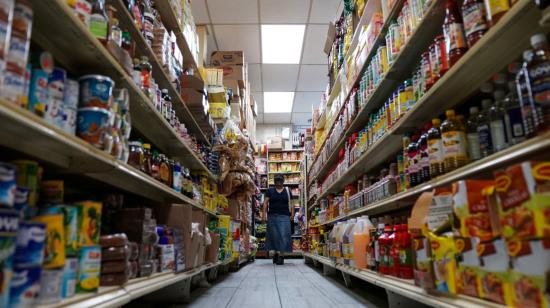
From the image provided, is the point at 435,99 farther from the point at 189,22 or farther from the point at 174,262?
the point at 189,22

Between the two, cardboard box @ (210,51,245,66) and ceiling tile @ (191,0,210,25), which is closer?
ceiling tile @ (191,0,210,25)

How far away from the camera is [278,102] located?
1007cm

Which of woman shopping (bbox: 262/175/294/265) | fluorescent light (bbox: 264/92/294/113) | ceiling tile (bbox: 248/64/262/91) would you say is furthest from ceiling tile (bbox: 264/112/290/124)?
woman shopping (bbox: 262/175/294/265)

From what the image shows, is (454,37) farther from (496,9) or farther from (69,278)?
(69,278)

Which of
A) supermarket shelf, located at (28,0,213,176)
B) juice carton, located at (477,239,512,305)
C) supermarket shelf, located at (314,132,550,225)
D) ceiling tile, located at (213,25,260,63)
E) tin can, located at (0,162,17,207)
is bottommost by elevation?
juice carton, located at (477,239,512,305)

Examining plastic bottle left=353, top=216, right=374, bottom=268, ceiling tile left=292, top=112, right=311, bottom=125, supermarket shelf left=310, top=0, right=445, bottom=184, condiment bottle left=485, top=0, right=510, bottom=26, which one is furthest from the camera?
ceiling tile left=292, top=112, right=311, bottom=125

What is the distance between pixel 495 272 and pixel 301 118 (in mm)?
10527

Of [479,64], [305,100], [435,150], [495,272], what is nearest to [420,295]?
[495,272]

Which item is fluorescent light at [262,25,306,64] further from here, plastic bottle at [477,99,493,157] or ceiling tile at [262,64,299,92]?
plastic bottle at [477,99,493,157]

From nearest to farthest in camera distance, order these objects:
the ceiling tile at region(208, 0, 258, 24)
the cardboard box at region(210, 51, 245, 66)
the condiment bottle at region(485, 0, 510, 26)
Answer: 1. the condiment bottle at region(485, 0, 510, 26)
2. the ceiling tile at region(208, 0, 258, 24)
3. the cardboard box at region(210, 51, 245, 66)

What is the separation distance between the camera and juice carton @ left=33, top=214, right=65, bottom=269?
1165 mm

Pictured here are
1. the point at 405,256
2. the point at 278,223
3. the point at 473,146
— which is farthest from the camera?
the point at 278,223

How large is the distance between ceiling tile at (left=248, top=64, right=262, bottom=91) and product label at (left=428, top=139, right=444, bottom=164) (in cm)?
643

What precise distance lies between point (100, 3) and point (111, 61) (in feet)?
0.83
